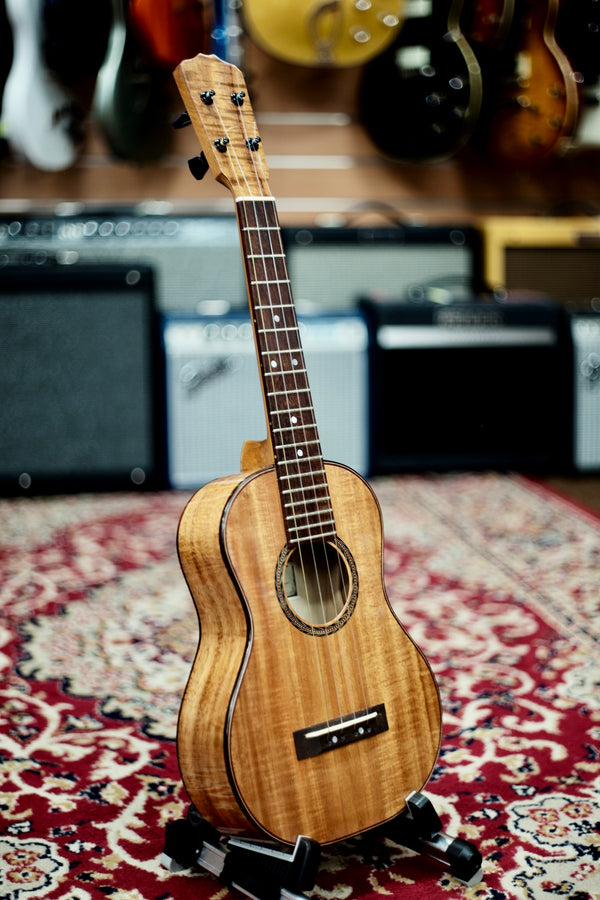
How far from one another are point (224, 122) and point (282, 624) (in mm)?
579

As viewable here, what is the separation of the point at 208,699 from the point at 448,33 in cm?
229

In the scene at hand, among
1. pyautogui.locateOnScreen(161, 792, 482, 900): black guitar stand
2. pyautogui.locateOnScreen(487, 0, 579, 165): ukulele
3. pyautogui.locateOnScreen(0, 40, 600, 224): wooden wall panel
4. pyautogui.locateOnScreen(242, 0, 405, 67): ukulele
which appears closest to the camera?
pyautogui.locateOnScreen(161, 792, 482, 900): black guitar stand

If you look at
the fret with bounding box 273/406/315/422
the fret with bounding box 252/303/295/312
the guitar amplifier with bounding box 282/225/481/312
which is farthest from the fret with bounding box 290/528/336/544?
the guitar amplifier with bounding box 282/225/481/312

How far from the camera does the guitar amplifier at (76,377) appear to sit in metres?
2.83

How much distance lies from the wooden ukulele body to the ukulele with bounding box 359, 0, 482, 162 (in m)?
2.04

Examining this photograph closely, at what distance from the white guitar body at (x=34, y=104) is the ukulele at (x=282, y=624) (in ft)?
6.64

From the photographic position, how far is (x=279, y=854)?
1.04 m

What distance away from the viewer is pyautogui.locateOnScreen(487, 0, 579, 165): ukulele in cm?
274

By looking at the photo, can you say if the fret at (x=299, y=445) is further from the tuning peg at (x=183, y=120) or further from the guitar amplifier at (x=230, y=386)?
the guitar amplifier at (x=230, y=386)

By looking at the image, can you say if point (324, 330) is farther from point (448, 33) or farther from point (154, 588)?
point (154, 588)

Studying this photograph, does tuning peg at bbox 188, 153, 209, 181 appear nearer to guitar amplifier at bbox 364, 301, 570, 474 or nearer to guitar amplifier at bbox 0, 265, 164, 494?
guitar amplifier at bbox 0, 265, 164, 494

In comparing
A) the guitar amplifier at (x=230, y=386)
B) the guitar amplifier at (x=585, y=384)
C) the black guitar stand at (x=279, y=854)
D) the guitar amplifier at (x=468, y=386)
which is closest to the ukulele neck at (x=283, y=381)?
the black guitar stand at (x=279, y=854)

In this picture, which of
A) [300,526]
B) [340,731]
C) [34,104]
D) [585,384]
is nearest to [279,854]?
[340,731]

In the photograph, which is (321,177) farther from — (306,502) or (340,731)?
(340,731)
